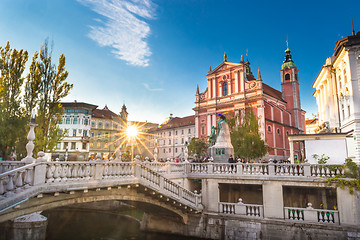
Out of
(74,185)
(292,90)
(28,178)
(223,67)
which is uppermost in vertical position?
(223,67)

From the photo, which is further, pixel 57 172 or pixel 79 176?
pixel 79 176

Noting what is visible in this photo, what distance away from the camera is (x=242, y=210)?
53.9ft

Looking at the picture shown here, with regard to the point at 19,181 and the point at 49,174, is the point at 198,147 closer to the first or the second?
the point at 49,174

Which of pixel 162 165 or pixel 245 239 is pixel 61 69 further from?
pixel 245 239

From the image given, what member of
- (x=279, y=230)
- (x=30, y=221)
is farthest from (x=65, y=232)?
(x=279, y=230)

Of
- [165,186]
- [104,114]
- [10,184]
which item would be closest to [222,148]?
[165,186]

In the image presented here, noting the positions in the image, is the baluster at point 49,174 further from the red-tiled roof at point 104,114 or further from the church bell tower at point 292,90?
the red-tiled roof at point 104,114

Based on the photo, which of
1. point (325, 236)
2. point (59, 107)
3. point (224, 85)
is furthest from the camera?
point (224, 85)

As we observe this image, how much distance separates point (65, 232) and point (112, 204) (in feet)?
29.4

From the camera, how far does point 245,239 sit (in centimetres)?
1562

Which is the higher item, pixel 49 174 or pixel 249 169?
pixel 49 174

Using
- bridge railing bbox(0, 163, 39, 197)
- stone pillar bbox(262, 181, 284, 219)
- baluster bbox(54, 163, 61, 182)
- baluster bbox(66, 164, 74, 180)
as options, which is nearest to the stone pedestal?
stone pillar bbox(262, 181, 284, 219)

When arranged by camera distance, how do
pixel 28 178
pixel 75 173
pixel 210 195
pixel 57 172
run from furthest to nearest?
pixel 210 195 → pixel 75 173 → pixel 57 172 → pixel 28 178

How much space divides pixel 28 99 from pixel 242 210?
1667 centimetres
